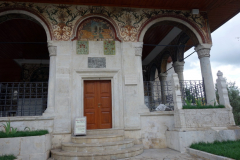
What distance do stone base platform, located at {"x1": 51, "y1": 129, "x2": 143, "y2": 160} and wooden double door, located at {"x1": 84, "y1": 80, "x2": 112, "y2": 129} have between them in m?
1.08

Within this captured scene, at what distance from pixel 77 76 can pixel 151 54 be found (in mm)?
6512

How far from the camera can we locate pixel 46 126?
5.52 meters

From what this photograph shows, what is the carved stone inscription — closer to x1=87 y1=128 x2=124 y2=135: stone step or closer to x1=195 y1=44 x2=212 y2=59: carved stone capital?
x1=87 y1=128 x2=124 y2=135: stone step

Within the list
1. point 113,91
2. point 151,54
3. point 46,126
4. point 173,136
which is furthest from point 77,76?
point 151,54

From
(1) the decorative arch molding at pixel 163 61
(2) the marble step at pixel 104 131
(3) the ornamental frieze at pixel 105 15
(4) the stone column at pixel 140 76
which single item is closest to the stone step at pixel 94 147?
(2) the marble step at pixel 104 131

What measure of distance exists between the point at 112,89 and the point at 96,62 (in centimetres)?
107

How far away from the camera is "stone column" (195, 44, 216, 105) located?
21.6 feet

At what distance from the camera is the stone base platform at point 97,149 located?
438 cm

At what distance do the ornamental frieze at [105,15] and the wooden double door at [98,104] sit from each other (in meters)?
1.77

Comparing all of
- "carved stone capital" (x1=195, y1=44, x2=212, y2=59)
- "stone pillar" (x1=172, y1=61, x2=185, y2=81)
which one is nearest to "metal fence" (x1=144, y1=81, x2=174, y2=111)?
"stone pillar" (x1=172, y1=61, x2=185, y2=81)

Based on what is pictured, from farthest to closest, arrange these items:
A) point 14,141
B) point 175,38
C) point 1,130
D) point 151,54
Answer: point 151,54 → point 175,38 → point 1,130 → point 14,141

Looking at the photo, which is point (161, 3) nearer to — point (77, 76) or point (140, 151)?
point (77, 76)

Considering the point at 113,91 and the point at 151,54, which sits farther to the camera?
the point at 151,54

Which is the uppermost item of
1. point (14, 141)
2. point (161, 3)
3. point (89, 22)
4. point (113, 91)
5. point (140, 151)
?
point (161, 3)
